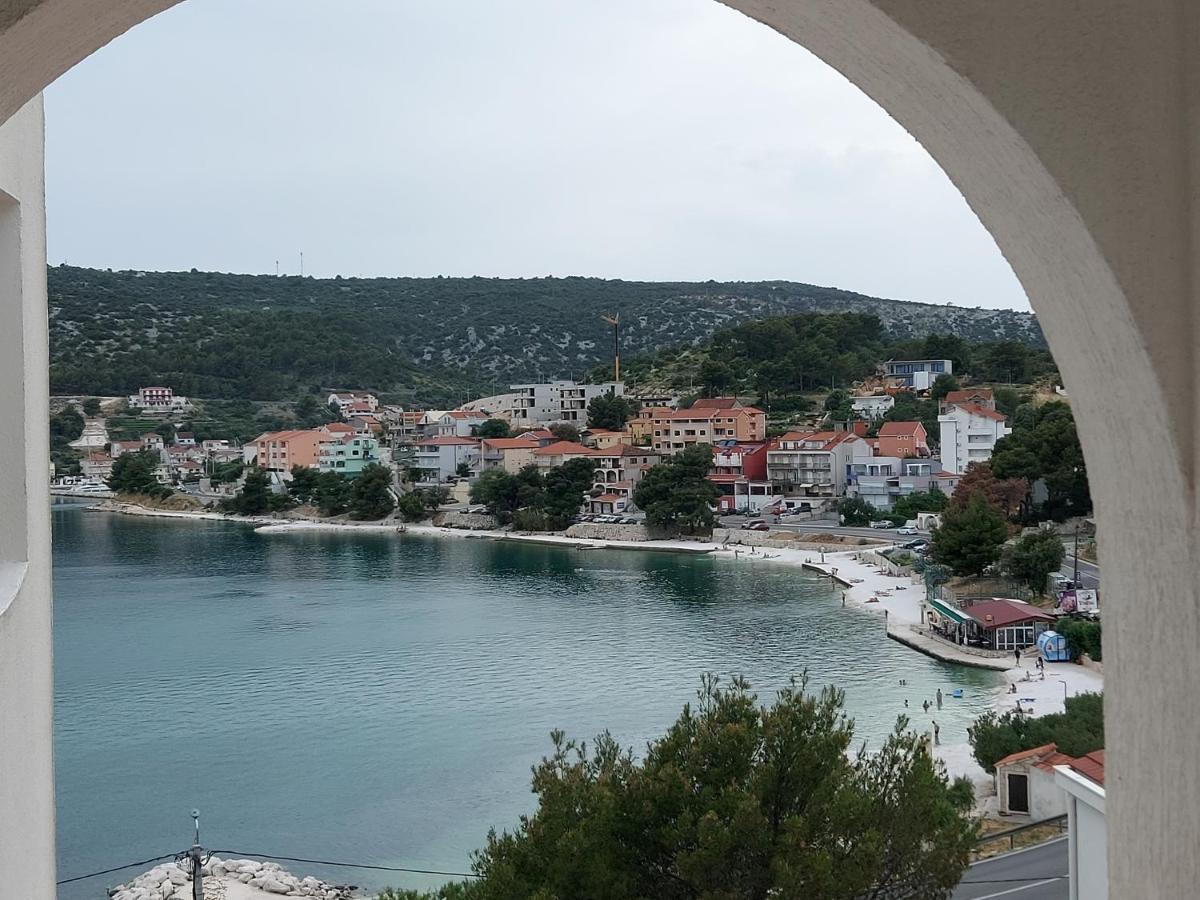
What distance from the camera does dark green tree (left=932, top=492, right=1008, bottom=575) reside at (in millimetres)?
18266

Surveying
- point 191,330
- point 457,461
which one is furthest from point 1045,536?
point 191,330

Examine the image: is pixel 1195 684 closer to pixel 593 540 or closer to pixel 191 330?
pixel 593 540

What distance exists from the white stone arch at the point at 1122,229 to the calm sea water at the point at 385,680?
8.96 meters

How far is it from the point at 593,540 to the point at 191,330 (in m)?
27.8

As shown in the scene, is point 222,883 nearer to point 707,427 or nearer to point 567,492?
point 567,492

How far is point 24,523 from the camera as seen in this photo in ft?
5.44

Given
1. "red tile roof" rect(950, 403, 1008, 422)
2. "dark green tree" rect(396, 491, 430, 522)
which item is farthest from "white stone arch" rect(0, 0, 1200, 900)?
"dark green tree" rect(396, 491, 430, 522)

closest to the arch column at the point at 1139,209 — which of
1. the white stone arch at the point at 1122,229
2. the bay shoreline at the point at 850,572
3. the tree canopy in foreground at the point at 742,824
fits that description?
the white stone arch at the point at 1122,229

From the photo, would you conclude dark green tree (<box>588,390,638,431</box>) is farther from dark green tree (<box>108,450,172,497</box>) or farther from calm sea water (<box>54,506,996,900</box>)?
dark green tree (<box>108,450,172,497</box>)

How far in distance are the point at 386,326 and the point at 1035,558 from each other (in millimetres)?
41596

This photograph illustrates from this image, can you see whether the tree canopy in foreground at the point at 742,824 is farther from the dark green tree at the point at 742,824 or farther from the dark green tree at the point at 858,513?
the dark green tree at the point at 858,513

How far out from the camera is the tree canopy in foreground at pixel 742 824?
4414 mm

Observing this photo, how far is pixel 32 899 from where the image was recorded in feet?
5.45

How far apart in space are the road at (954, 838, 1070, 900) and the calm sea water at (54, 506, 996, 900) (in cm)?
424
